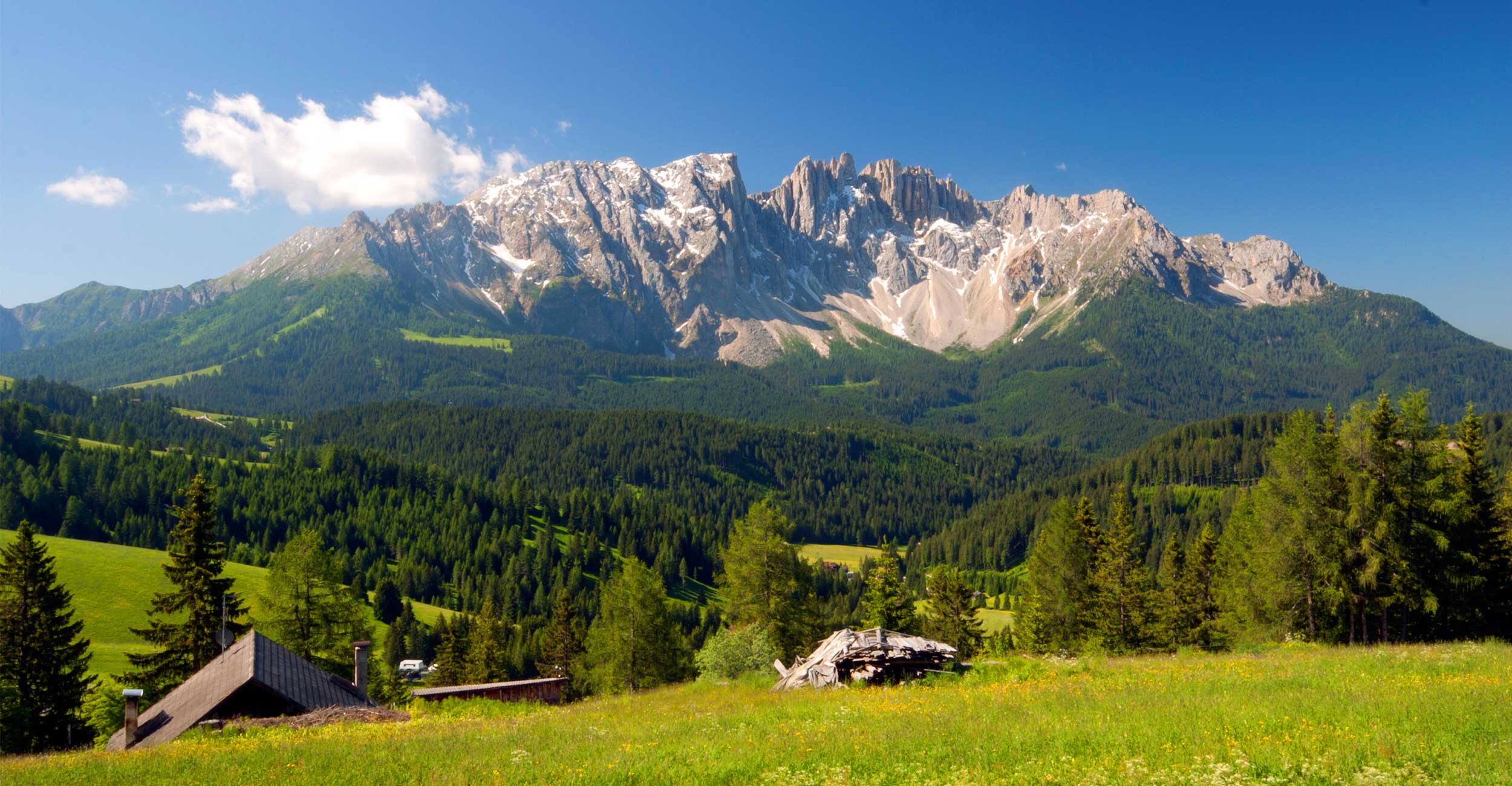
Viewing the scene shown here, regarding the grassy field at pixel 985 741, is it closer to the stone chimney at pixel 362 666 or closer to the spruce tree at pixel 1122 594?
the stone chimney at pixel 362 666

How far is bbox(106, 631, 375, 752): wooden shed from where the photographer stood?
2478 cm


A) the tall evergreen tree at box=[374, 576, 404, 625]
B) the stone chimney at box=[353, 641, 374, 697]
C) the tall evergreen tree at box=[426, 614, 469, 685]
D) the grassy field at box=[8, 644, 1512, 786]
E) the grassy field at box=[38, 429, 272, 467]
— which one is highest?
the grassy field at box=[38, 429, 272, 467]

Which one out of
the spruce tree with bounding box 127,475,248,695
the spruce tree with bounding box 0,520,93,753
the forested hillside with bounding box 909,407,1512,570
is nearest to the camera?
the spruce tree with bounding box 0,520,93,753

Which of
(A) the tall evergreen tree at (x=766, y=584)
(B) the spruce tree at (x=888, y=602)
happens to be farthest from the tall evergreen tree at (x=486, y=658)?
(B) the spruce tree at (x=888, y=602)

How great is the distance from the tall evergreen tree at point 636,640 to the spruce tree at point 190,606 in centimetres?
2202

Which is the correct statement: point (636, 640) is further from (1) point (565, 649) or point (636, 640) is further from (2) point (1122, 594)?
(2) point (1122, 594)

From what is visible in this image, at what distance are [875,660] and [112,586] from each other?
88.0 metres

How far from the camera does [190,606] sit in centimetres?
3897

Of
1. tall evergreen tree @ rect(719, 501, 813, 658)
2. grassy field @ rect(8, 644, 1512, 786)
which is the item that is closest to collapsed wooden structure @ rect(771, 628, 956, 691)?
grassy field @ rect(8, 644, 1512, 786)

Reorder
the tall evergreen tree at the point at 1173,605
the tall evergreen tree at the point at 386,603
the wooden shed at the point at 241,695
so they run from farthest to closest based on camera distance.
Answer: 1. the tall evergreen tree at the point at 386,603
2. the tall evergreen tree at the point at 1173,605
3. the wooden shed at the point at 241,695

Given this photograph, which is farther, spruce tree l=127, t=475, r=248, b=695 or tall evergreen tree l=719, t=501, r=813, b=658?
tall evergreen tree l=719, t=501, r=813, b=658

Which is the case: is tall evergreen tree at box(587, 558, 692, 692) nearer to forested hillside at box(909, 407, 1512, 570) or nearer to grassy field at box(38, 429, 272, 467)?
forested hillside at box(909, 407, 1512, 570)

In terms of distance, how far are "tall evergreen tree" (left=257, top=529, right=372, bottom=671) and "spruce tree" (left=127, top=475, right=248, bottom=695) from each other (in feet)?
20.9

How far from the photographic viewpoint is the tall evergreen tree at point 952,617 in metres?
59.8
